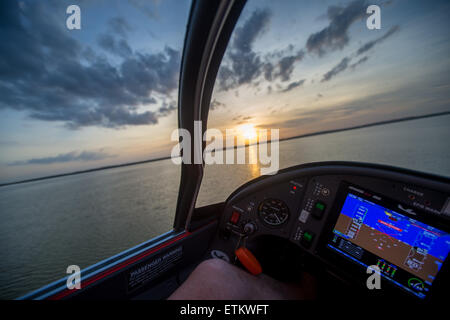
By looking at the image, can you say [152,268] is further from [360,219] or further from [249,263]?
[360,219]

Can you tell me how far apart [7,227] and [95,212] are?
0.82m

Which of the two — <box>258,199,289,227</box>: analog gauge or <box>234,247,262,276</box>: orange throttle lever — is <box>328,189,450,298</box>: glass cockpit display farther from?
<box>234,247,262,276</box>: orange throttle lever

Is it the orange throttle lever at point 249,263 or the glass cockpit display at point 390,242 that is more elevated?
the glass cockpit display at point 390,242

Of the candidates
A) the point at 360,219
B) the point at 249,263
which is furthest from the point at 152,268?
the point at 360,219

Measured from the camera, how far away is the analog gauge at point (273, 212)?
144 centimetres

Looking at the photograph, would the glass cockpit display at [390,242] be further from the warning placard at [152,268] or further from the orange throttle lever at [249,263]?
the warning placard at [152,268]

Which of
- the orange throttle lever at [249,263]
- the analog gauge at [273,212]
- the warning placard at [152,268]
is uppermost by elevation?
the analog gauge at [273,212]

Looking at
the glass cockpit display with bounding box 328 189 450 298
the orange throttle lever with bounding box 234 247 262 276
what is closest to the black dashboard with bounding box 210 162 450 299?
the glass cockpit display with bounding box 328 189 450 298

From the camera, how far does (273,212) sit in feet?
4.90

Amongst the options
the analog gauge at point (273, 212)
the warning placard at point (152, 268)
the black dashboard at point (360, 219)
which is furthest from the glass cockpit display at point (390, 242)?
the warning placard at point (152, 268)

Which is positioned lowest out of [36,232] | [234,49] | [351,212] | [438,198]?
[36,232]
